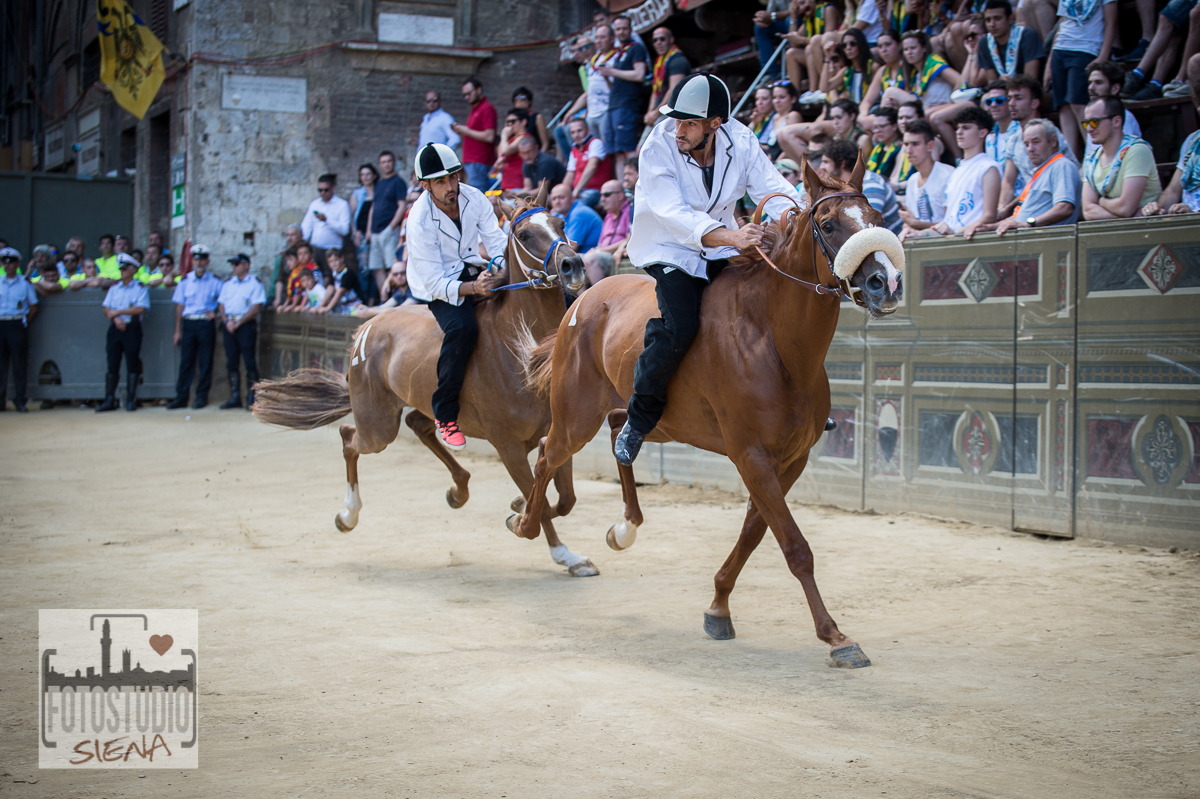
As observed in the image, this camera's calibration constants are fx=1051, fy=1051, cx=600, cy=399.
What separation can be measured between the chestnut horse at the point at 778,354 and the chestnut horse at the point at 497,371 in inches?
49.0

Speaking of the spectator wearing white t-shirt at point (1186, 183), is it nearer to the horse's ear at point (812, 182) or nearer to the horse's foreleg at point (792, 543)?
the horse's ear at point (812, 182)

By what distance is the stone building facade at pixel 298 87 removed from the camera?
62.6ft

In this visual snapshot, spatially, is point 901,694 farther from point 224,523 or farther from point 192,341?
point 192,341

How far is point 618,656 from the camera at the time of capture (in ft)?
15.9

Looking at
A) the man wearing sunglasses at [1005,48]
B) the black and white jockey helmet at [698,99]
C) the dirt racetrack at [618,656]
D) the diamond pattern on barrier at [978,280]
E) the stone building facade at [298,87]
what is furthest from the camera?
the stone building facade at [298,87]

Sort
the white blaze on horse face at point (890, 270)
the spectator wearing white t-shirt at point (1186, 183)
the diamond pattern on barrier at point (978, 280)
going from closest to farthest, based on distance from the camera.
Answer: the white blaze on horse face at point (890, 270) < the spectator wearing white t-shirt at point (1186, 183) < the diamond pattern on barrier at point (978, 280)

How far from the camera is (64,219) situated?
23547mm

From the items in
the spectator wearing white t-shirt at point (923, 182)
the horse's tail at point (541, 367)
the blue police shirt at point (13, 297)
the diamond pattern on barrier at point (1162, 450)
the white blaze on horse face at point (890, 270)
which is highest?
the spectator wearing white t-shirt at point (923, 182)

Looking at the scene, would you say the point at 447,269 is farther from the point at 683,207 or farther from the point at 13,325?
the point at 13,325

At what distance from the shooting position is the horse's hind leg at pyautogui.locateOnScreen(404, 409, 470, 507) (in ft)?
24.7

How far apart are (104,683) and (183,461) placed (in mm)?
8327

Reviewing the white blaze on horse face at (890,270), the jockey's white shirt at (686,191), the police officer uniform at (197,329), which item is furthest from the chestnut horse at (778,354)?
the police officer uniform at (197,329)

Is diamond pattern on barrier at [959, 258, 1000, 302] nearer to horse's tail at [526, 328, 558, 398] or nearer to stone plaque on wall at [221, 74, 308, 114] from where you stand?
horse's tail at [526, 328, 558, 398]

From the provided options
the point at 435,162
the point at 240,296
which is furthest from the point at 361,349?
the point at 240,296
